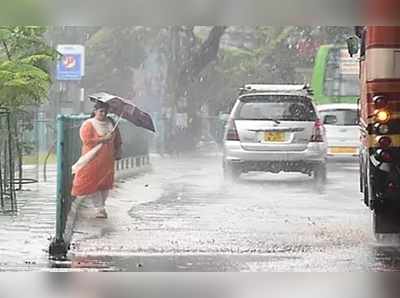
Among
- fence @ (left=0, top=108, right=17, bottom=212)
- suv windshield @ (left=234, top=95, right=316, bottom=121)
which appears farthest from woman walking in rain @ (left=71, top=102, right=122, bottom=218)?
suv windshield @ (left=234, top=95, right=316, bottom=121)

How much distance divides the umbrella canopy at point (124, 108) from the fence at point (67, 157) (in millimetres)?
72

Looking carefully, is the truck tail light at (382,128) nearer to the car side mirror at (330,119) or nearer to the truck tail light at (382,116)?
the truck tail light at (382,116)

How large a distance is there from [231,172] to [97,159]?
1524mm

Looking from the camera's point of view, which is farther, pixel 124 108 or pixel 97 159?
pixel 124 108

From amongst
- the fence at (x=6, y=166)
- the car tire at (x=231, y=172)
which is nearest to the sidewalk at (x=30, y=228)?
the fence at (x=6, y=166)

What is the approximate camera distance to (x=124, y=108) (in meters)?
9.02

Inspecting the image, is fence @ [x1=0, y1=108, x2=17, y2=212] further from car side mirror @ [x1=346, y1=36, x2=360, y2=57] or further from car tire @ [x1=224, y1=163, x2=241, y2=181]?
→ car side mirror @ [x1=346, y1=36, x2=360, y2=57]

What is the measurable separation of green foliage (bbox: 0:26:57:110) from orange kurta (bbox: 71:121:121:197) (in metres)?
0.97

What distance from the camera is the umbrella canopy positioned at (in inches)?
353

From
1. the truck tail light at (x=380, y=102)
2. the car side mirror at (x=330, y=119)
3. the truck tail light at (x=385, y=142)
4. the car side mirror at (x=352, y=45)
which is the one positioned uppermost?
the car side mirror at (x=352, y=45)

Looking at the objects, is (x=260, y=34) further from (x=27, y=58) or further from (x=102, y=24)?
(x=27, y=58)

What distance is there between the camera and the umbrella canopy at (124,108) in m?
8.98

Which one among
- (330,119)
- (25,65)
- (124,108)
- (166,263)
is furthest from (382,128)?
(25,65)

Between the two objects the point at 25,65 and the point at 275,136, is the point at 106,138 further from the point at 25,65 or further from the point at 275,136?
the point at 275,136
